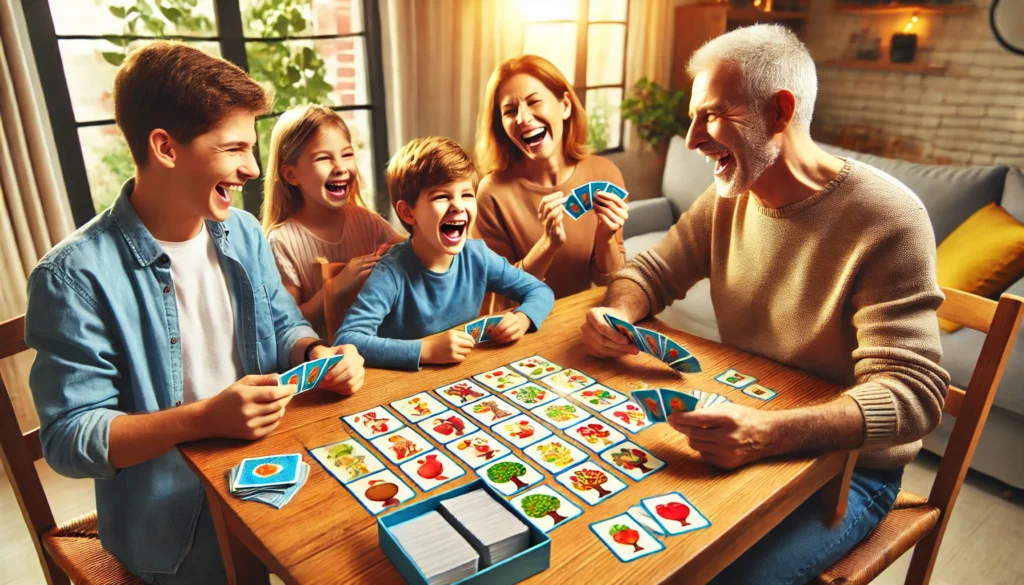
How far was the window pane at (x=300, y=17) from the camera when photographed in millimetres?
2863

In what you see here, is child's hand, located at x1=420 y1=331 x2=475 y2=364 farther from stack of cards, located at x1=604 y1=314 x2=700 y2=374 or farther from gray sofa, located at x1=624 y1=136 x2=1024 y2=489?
gray sofa, located at x1=624 y1=136 x2=1024 y2=489

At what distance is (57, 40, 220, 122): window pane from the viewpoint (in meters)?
2.53

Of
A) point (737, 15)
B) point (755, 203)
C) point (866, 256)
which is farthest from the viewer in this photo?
point (737, 15)

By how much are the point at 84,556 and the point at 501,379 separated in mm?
951

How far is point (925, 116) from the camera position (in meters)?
4.05

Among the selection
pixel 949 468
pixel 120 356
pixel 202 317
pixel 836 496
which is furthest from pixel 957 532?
pixel 120 356

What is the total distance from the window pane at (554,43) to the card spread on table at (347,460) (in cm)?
299

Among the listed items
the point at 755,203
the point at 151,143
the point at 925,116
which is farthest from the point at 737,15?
the point at 151,143

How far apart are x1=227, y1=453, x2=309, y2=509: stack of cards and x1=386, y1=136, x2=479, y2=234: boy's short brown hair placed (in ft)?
2.45

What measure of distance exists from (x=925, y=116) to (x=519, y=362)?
3723mm

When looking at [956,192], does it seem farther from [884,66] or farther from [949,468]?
[949,468]

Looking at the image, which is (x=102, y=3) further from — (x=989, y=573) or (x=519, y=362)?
(x=989, y=573)

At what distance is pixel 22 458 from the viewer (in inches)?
55.4

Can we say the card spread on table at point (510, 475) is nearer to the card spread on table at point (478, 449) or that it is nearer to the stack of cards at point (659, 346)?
the card spread on table at point (478, 449)
